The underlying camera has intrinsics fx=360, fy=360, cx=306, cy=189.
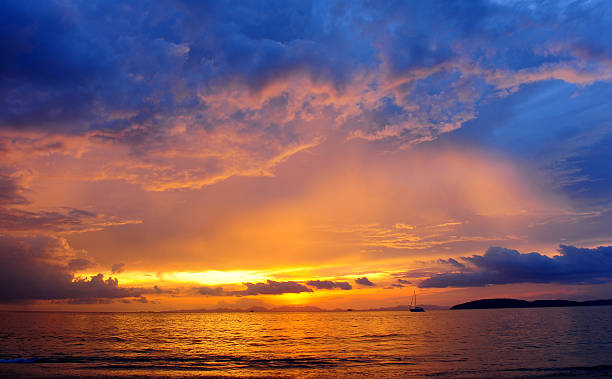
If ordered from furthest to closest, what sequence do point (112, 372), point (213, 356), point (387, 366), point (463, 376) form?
point (213, 356) < point (387, 366) < point (112, 372) < point (463, 376)

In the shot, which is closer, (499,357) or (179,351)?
(499,357)

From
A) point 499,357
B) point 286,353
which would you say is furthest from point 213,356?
point 499,357

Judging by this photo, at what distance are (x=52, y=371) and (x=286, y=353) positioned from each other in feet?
105

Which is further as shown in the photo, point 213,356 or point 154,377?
point 213,356

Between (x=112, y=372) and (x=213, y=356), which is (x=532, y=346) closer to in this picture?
(x=213, y=356)

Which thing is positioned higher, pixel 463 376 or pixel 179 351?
pixel 463 376

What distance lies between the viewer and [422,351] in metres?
59.8

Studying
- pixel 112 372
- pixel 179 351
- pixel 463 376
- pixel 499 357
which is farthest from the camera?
pixel 179 351

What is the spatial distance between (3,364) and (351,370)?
4553 centimetres

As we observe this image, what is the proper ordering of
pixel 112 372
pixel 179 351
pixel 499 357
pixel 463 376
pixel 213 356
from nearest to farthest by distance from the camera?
1. pixel 463 376
2. pixel 112 372
3. pixel 499 357
4. pixel 213 356
5. pixel 179 351

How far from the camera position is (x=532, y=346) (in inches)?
2477

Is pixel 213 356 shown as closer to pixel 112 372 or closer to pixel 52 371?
pixel 112 372

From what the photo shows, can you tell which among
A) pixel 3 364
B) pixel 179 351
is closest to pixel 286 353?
pixel 179 351

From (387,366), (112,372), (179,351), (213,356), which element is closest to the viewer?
(112,372)
